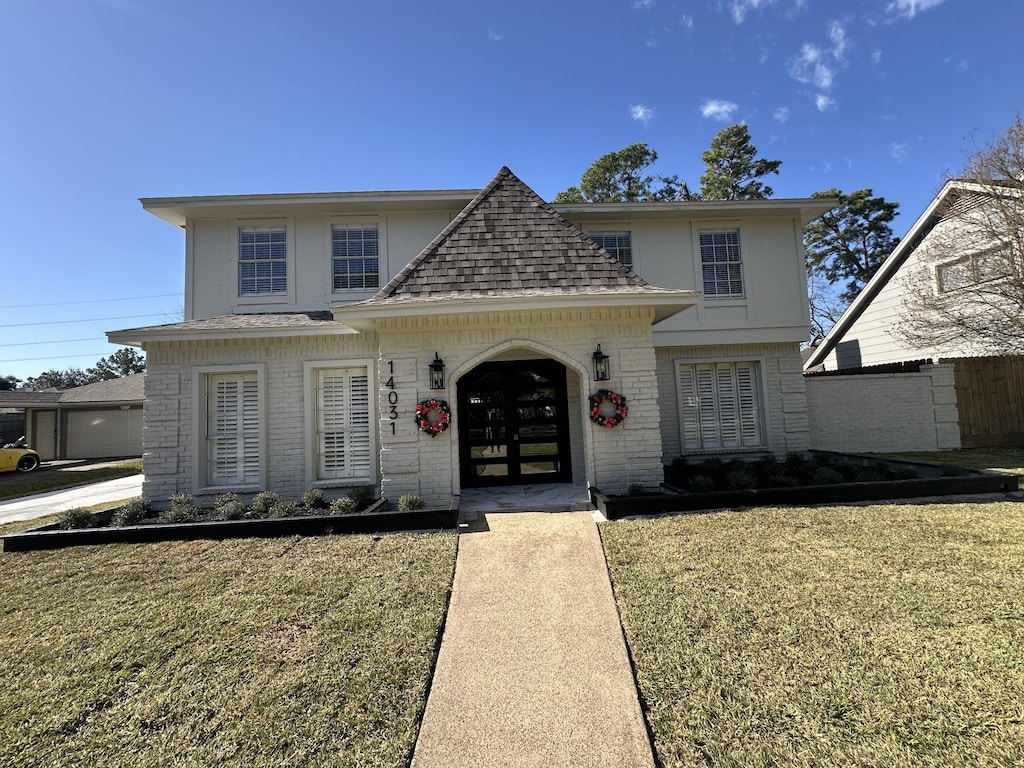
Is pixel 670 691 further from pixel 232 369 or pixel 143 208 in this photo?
pixel 143 208

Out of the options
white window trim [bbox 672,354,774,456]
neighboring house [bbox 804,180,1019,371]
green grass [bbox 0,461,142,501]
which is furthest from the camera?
green grass [bbox 0,461,142,501]

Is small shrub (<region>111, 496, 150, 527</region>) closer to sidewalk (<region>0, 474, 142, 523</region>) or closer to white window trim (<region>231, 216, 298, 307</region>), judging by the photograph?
sidewalk (<region>0, 474, 142, 523</region>)

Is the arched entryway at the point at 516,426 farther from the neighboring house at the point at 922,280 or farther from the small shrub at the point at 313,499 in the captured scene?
the neighboring house at the point at 922,280

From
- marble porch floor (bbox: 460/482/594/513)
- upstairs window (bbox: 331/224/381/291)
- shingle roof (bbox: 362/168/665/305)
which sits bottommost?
marble porch floor (bbox: 460/482/594/513)

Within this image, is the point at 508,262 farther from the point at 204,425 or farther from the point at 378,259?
the point at 204,425

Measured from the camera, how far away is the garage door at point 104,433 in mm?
22484

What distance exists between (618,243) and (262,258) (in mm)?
7908

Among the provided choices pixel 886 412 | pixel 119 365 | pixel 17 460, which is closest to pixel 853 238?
pixel 886 412

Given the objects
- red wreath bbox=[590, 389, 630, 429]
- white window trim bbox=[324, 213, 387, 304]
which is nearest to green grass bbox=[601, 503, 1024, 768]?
red wreath bbox=[590, 389, 630, 429]

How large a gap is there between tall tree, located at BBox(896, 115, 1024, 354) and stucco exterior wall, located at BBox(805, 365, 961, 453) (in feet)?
4.22

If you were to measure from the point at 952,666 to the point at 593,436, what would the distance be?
15.1 feet

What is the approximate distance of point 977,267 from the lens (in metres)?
11.2

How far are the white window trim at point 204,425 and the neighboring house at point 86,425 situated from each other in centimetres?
1856

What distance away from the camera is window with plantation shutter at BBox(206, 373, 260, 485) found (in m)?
8.36
